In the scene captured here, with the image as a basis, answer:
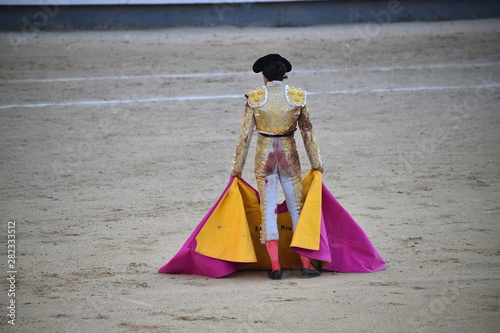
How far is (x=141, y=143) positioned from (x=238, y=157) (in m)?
4.06

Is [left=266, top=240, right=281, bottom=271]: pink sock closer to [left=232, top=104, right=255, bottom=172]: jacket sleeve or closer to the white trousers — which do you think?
the white trousers

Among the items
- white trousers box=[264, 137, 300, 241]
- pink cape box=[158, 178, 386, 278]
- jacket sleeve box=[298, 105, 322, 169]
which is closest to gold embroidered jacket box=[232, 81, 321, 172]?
jacket sleeve box=[298, 105, 322, 169]

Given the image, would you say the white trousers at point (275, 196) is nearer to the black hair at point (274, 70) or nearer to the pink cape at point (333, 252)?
the pink cape at point (333, 252)

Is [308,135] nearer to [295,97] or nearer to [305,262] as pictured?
[295,97]

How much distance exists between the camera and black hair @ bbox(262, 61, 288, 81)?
4.80 m

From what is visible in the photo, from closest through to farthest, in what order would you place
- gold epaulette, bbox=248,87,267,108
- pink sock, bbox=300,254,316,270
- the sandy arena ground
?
the sandy arena ground → gold epaulette, bbox=248,87,267,108 → pink sock, bbox=300,254,316,270

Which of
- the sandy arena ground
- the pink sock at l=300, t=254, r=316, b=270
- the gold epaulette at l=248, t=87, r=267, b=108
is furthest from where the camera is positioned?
the pink sock at l=300, t=254, r=316, b=270

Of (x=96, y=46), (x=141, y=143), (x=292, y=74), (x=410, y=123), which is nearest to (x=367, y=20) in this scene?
(x=292, y=74)

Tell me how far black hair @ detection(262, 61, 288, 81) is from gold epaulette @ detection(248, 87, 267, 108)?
116 millimetres

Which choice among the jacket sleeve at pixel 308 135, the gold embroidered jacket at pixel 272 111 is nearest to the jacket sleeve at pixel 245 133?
the gold embroidered jacket at pixel 272 111

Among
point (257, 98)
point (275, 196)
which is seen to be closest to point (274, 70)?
point (257, 98)

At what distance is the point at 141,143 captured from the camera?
8711 mm

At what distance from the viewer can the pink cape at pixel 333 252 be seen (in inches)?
193

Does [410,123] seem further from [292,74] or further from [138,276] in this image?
[138,276]
